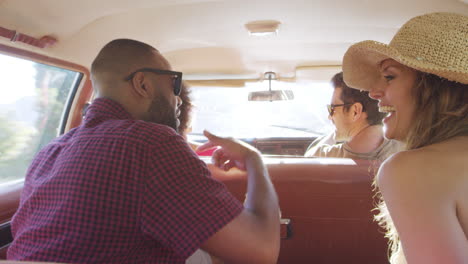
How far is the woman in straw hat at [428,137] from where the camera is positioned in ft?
2.99

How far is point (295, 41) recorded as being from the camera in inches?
130

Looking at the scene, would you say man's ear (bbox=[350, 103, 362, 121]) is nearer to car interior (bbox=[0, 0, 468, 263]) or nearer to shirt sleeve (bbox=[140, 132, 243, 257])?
car interior (bbox=[0, 0, 468, 263])

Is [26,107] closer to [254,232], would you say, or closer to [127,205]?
[127,205]

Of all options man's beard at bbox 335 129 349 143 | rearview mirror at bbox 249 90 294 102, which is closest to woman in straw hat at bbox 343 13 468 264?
man's beard at bbox 335 129 349 143

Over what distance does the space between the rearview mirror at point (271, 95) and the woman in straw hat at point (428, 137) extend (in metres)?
2.80

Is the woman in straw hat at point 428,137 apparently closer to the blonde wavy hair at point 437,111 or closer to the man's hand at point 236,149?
the blonde wavy hair at point 437,111

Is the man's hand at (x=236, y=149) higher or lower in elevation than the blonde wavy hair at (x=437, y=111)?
lower

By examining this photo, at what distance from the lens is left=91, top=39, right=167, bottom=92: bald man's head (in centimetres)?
147

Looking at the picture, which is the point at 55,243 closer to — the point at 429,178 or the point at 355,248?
the point at 429,178

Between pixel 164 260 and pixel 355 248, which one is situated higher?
pixel 164 260

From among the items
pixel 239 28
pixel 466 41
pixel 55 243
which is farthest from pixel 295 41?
pixel 55 243

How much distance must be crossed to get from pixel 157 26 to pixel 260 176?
194 centimetres

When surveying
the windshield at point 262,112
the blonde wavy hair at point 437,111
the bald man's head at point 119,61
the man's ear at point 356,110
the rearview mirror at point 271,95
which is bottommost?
the windshield at point 262,112

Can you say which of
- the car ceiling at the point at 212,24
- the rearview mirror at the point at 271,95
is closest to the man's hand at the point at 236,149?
the car ceiling at the point at 212,24
